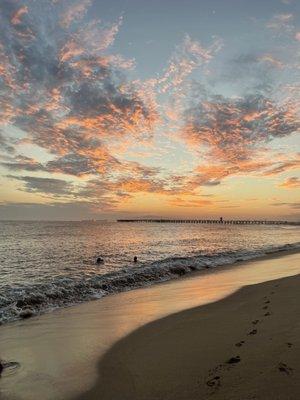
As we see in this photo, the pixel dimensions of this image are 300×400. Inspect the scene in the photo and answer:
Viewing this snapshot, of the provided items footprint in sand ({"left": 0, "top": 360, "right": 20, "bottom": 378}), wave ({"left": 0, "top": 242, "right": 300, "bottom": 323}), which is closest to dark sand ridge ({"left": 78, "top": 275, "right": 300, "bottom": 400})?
footprint in sand ({"left": 0, "top": 360, "right": 20, "bottom": 378})

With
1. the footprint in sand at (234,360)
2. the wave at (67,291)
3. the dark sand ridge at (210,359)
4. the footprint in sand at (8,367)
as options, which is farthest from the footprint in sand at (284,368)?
the wave at (67,291)

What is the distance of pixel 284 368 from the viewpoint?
5.55m

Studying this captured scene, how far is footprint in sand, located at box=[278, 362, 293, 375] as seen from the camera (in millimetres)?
5397

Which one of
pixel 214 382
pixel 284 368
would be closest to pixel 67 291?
pixel 214 382

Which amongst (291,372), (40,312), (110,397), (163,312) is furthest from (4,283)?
(291,372)

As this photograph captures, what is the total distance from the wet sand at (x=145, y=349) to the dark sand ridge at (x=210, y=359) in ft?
0.06

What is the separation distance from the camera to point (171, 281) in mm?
20859

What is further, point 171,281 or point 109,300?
point 171,281

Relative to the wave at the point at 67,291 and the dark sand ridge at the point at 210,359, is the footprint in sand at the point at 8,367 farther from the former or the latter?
the wave at the point at 67,291

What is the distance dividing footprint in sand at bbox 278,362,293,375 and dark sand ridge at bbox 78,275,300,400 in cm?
1

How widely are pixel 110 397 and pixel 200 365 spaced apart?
65.7 inches

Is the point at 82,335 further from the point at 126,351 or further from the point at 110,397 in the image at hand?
the point at 110,397

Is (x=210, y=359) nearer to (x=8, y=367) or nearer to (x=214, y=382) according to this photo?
(x=214, y=382)

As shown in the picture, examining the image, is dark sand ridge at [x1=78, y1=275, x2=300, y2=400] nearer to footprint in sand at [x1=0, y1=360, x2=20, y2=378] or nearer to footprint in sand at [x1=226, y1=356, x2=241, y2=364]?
footprint in sand at [x1=226, y1=356, x2=241, y2=364]
